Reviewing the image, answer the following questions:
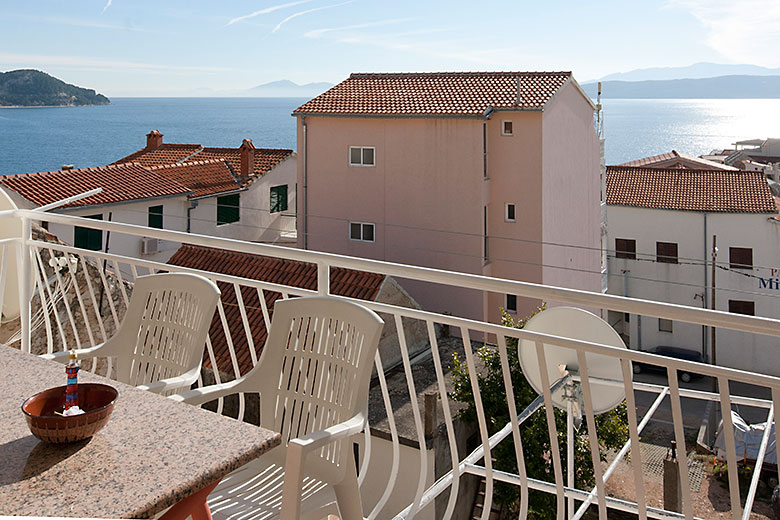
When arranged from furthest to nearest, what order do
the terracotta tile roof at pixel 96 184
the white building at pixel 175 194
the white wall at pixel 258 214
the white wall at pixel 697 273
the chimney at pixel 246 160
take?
the chimney at pixel 246 160 < the white wall at pixel 697 273 < the white wall at pixel 258 214 < the white building at pixel 175 194 < the terracotta tile roof at pixel 96 184

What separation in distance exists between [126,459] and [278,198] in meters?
26.2

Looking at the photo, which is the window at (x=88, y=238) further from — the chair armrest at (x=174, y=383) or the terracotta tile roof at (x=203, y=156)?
the chair armrest at (x=174, y=383)

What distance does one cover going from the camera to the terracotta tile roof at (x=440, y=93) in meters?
20.0

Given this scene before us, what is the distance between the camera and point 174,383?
2236mm

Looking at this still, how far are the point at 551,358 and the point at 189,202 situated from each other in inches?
807

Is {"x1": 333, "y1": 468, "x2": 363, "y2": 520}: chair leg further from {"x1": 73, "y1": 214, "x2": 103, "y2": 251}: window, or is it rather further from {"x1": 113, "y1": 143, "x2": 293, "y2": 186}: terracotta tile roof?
{"x1": 113, "y1": 143, "x2": 293, "y2": 186}: terracotta tile roof

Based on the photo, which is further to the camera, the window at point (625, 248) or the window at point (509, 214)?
the window at point (625, 248)

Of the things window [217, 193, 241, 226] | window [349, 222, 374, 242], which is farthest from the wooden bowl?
window [217, 193, 241, 226]

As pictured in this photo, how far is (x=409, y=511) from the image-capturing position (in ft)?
7.57

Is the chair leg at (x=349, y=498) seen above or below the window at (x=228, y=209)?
below

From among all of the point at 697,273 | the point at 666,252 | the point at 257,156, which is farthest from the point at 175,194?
the point at 697,273

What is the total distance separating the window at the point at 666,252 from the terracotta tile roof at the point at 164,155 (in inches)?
710

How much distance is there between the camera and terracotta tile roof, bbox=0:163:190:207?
1806 cm

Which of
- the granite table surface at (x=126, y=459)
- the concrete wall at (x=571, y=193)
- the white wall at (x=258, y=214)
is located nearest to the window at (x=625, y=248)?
the concrete wall at (x=571, y=193)
